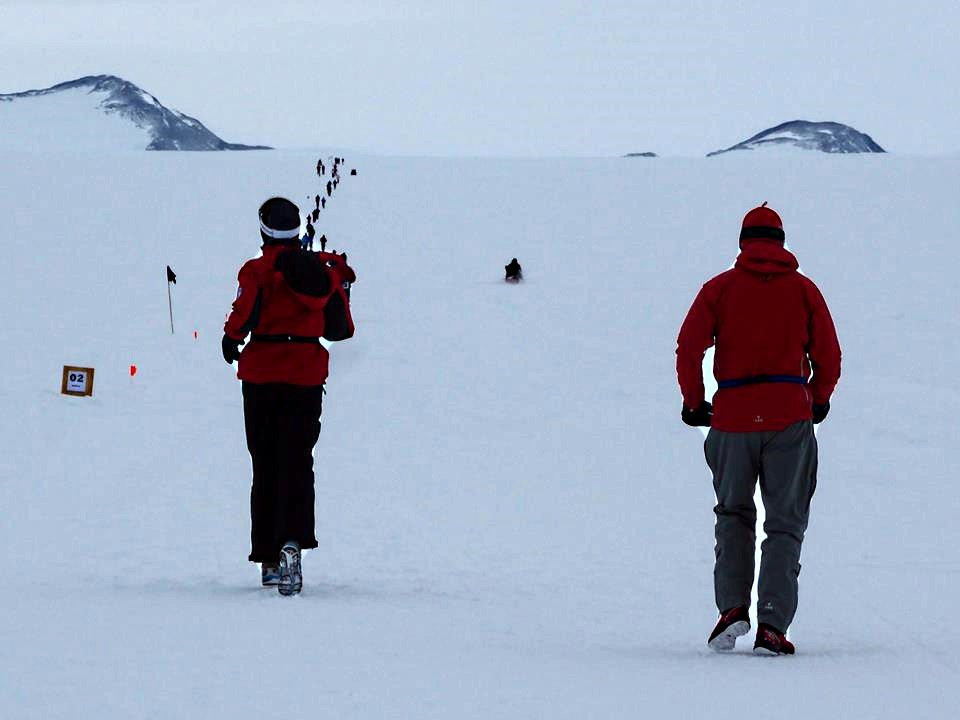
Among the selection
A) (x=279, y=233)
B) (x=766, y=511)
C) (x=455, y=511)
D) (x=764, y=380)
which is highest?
(x=279, y=233)

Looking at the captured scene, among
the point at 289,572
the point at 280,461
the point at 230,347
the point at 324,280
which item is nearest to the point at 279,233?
the point at 324,280

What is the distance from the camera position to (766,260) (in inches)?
225

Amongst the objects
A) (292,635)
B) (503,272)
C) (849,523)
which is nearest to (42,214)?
(503,272)

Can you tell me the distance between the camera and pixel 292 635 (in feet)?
18.0

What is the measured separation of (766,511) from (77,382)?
31.5ft

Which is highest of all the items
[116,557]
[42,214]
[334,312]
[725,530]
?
[42,214]

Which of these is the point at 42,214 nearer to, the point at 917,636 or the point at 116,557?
the point at 116,557

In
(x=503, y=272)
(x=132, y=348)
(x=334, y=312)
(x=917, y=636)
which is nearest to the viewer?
(x=917, y=636)

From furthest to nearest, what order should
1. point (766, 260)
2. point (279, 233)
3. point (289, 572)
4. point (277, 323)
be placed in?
1. point (279, 233)
2. point (277, 323)
3. point (289, 572)
4. point (766, 260)

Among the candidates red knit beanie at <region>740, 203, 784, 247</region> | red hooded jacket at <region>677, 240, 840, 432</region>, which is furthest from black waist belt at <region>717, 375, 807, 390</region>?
red knit beanie at <region>740, 203, 784, 247</region>

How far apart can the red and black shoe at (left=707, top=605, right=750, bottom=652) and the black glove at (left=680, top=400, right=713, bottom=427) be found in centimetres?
75

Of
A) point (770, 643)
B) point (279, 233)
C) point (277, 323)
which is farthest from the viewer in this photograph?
point (279, 233)

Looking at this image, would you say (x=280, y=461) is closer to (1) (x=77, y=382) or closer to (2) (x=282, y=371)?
(2) (x=282, y=371)

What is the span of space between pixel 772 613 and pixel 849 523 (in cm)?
417
